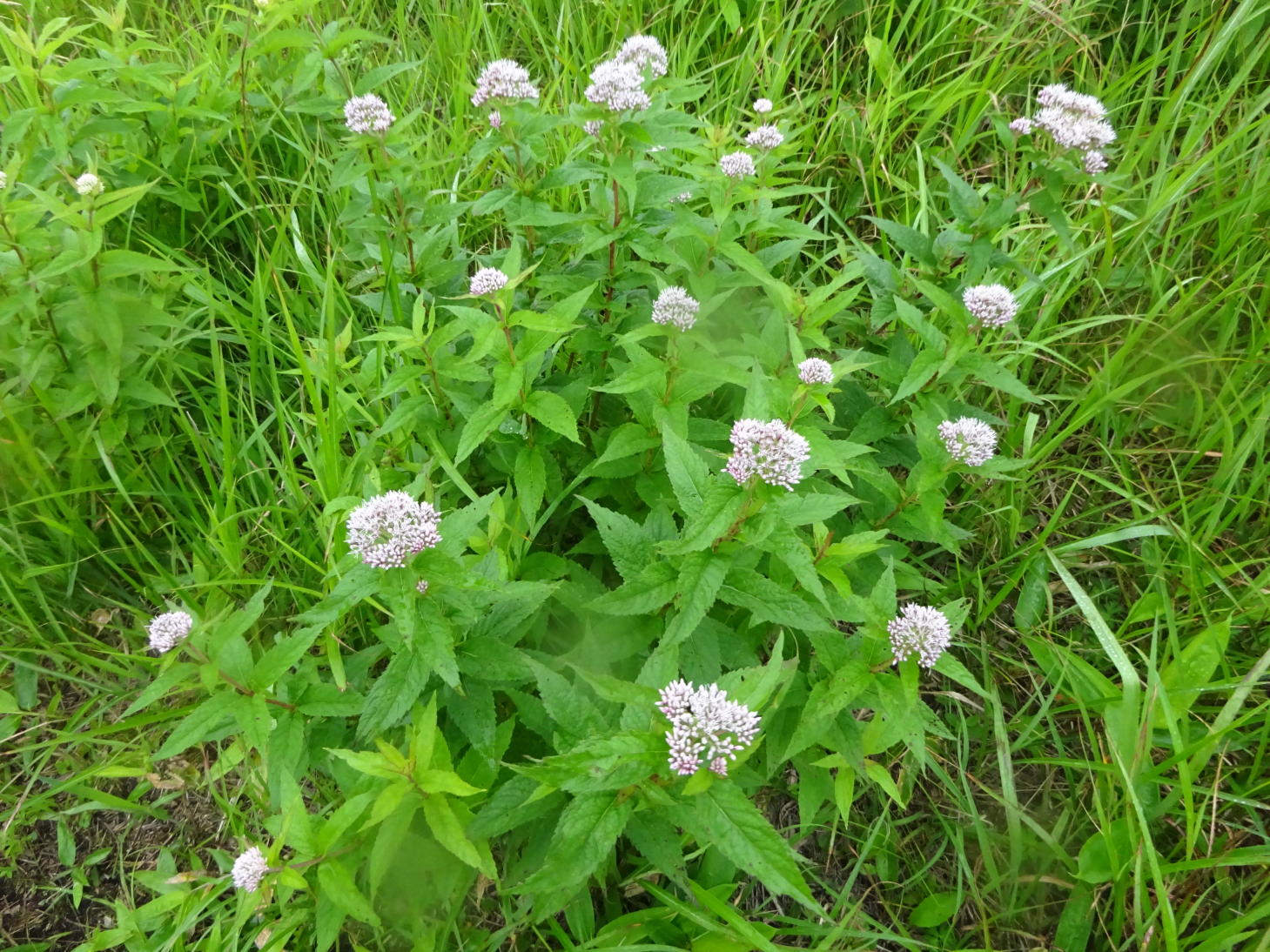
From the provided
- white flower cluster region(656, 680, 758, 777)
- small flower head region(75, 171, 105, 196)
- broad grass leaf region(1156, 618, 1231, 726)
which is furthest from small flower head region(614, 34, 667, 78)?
broad grass leaf region(1156, 618, 1231, 726)

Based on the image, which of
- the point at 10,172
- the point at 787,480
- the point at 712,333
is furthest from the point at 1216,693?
the point at 10,172

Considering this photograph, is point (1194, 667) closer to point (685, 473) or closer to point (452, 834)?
point (685, 473)

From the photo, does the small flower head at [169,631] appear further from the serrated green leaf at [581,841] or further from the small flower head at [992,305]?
the small flower head at [992,305]

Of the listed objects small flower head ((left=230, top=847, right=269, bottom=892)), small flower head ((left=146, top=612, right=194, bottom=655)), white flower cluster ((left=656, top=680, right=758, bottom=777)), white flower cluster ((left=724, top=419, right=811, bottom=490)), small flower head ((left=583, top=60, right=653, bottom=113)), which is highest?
small flower head ((left=583, top=60, right=653, bottom=113))

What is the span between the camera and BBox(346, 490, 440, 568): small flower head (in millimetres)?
1804

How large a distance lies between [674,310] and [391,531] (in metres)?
1.21

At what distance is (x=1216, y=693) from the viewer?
252 centimetres

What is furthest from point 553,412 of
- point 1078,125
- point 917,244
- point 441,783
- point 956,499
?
point 1078,125

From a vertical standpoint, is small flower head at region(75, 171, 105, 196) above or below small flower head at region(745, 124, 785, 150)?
below

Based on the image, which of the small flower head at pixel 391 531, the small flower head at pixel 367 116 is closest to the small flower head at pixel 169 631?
the small flower head at pixel 391 531

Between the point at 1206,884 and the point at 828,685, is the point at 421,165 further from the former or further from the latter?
the point at 1206,884

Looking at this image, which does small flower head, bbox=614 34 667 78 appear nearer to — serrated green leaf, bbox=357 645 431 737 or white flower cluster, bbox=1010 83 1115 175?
white flower cluster, bbox=1010 83 1115 175

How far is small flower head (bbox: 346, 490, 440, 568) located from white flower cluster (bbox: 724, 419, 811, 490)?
0.78 m

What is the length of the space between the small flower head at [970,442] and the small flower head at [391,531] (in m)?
1.71
